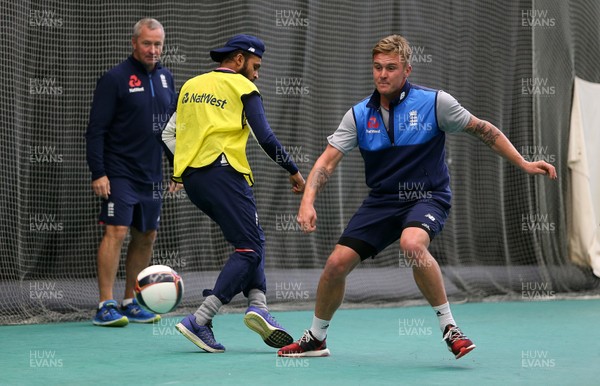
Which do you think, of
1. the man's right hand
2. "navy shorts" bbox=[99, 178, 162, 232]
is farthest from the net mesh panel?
the man's right hand

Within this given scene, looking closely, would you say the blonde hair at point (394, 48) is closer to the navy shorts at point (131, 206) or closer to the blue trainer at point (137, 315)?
the navy shorts at point (131, 206)

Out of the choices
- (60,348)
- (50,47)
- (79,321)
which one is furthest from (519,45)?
(60,348)

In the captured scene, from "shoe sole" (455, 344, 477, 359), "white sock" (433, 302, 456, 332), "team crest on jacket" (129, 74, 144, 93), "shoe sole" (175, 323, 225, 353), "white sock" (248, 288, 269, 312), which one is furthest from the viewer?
"team crest on jacket" (129, 74, 144, 93)

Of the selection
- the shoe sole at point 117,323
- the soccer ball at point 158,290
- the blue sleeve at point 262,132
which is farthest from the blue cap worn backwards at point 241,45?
the shoe sole at point 117,323

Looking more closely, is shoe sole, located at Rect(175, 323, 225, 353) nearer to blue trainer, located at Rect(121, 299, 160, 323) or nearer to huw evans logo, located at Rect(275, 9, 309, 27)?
blue trainer, located at Rect(121, 299, 160, 323)

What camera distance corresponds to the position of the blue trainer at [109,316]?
23.1 feet

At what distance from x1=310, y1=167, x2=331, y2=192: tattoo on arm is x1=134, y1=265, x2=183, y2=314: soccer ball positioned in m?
1.10

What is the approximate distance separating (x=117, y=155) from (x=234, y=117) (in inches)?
74.7

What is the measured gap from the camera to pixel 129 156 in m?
7.29

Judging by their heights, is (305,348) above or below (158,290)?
below

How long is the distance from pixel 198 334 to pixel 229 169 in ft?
3.21

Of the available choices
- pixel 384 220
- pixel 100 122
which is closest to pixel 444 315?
pixel 384 220

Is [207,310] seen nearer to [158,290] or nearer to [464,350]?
[158,290]

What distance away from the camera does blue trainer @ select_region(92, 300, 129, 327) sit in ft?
23.1
